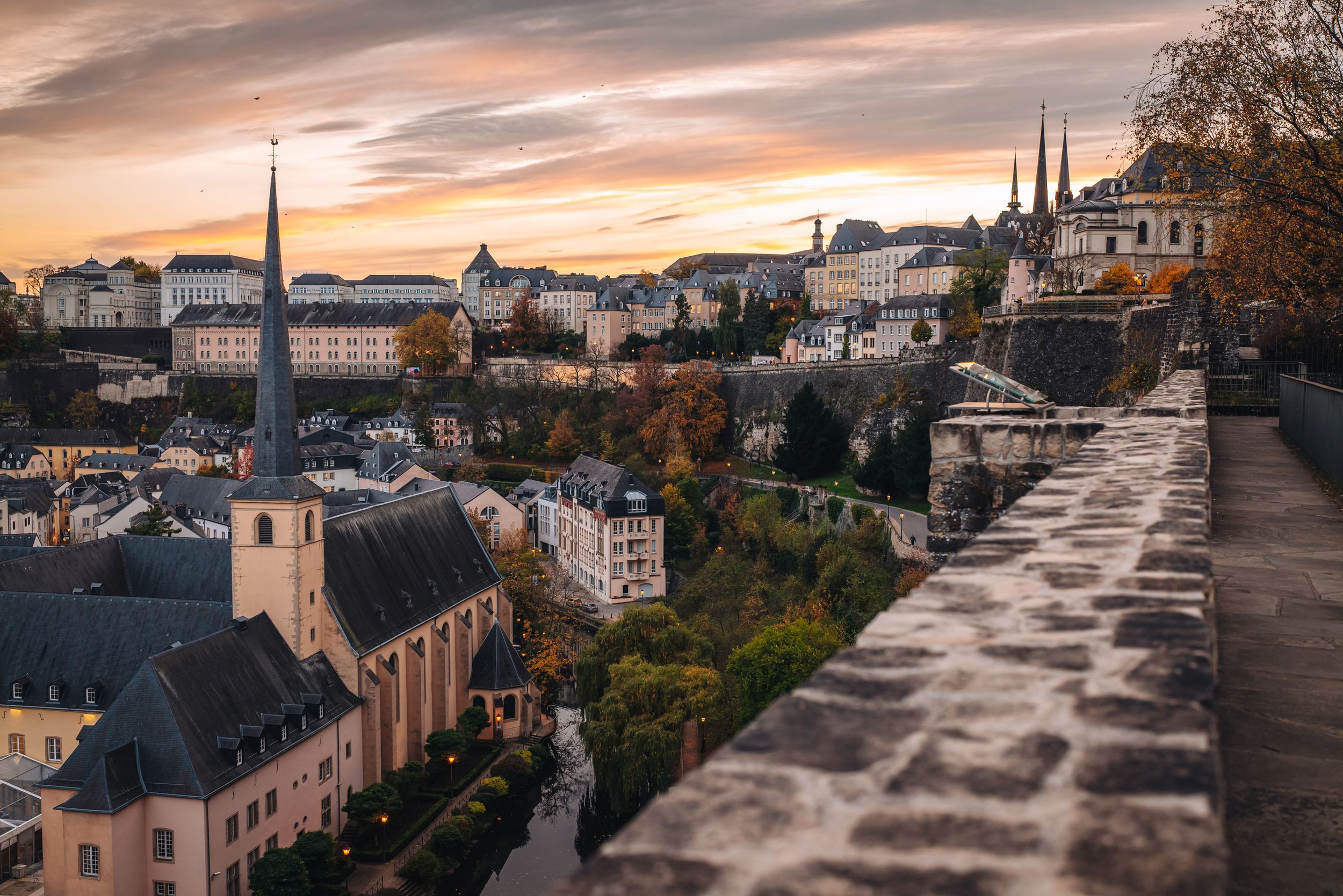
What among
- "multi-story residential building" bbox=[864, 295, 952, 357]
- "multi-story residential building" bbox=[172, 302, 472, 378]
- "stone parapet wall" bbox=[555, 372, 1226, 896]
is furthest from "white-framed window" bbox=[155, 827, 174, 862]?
"multi-story residential building" bbox=[172, 302, 472, 378]

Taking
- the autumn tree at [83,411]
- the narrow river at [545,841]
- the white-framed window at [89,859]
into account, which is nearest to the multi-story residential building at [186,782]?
the white-framed window at [89,859]

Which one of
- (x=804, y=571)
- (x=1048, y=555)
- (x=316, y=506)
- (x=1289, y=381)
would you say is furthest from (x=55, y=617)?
(x=1048, y=555)

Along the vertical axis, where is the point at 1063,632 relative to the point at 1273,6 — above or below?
below

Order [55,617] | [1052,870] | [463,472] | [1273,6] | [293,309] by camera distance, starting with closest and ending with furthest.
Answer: [1052,870] < [1273,6] < [55,617] < [463,472] < [293,309]

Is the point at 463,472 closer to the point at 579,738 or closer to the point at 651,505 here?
the point at 651,505

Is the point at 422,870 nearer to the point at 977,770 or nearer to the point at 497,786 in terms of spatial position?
the point at 497,786
